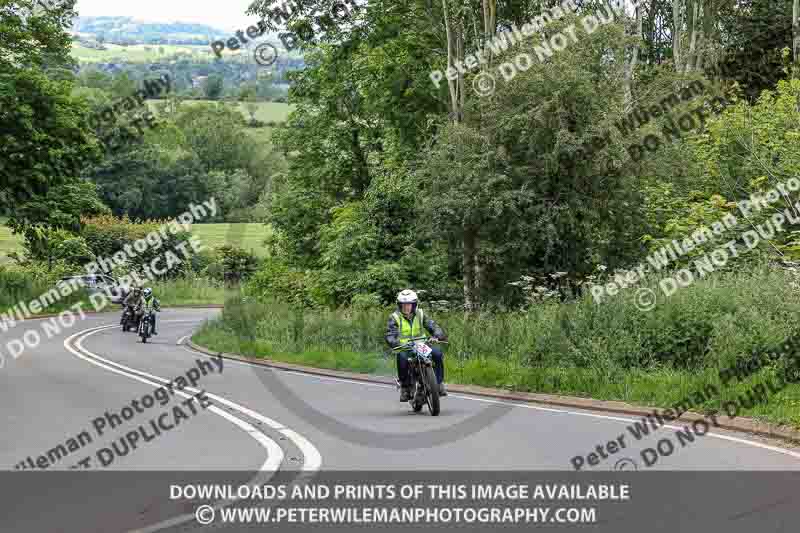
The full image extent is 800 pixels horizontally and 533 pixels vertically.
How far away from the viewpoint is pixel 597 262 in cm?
2512

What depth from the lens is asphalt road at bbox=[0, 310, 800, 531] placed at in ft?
34.6

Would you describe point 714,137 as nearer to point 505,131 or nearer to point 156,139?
point 505,131

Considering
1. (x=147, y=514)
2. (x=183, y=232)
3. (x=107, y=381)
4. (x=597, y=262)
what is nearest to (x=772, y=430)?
(x=147, y=514)

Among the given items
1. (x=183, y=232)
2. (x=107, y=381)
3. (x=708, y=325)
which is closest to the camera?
(x=708, y=325)

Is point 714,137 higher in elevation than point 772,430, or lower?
higher

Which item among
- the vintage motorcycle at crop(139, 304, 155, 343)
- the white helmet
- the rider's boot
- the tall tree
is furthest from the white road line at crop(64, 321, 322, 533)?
the vintage motorcycle at crop(139, 304, 155, 343)

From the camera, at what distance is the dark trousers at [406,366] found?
15.0 m

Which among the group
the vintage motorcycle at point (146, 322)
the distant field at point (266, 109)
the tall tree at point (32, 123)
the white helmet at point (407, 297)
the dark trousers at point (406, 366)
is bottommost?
the vintage motorcycle at point (146, 322)

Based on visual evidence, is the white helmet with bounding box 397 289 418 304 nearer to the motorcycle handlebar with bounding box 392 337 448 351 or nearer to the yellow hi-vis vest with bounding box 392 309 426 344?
the yellow hi-vis vest with bounding box 392 309 426 344

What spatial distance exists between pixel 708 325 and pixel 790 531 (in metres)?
10.3

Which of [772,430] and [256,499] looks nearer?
[256,499]

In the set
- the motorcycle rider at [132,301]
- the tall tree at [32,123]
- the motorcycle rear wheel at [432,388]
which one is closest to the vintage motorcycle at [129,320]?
the motorcycle rider at [132,301]

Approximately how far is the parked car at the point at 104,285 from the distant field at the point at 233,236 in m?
11.7

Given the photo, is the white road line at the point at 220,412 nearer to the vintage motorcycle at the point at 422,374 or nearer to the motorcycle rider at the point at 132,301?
the vintage motorcycle at the point at 422,374
